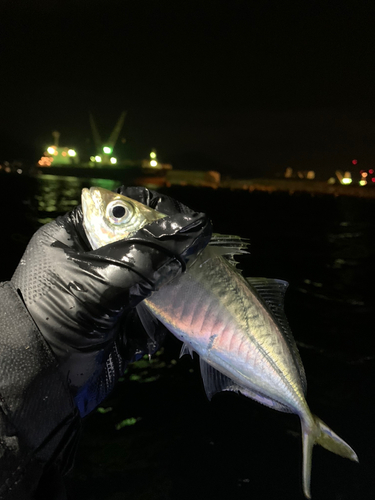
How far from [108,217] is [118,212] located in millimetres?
90

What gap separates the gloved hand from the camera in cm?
216

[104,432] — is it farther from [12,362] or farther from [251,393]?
[12,362]

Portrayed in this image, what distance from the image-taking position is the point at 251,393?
293 centimetres

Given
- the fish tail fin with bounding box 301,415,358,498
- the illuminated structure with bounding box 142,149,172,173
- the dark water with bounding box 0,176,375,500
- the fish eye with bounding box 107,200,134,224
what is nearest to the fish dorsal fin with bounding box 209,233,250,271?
the fish eye with bounding box 107,200,134,224

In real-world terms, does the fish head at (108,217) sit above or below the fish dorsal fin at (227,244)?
above

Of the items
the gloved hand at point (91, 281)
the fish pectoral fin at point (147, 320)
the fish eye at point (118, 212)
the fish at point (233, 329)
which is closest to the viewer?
the gloved hand at point (91, 281)

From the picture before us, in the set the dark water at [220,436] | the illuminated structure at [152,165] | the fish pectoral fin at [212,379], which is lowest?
the dark water at [220,436]

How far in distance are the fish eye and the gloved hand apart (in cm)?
33

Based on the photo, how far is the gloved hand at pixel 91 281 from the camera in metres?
2.16

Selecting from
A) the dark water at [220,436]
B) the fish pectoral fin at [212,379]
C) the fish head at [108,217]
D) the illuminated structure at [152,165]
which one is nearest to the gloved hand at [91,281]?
the fish head at [108,217]

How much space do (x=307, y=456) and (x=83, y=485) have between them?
286 centimetres

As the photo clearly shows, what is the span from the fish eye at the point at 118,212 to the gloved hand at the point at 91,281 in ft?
1.08

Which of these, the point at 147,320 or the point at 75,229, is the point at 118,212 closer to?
the point at 75,229

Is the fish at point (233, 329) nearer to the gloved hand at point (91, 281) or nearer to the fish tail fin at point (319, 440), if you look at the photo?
the fish tail fin at point (319, 440)
